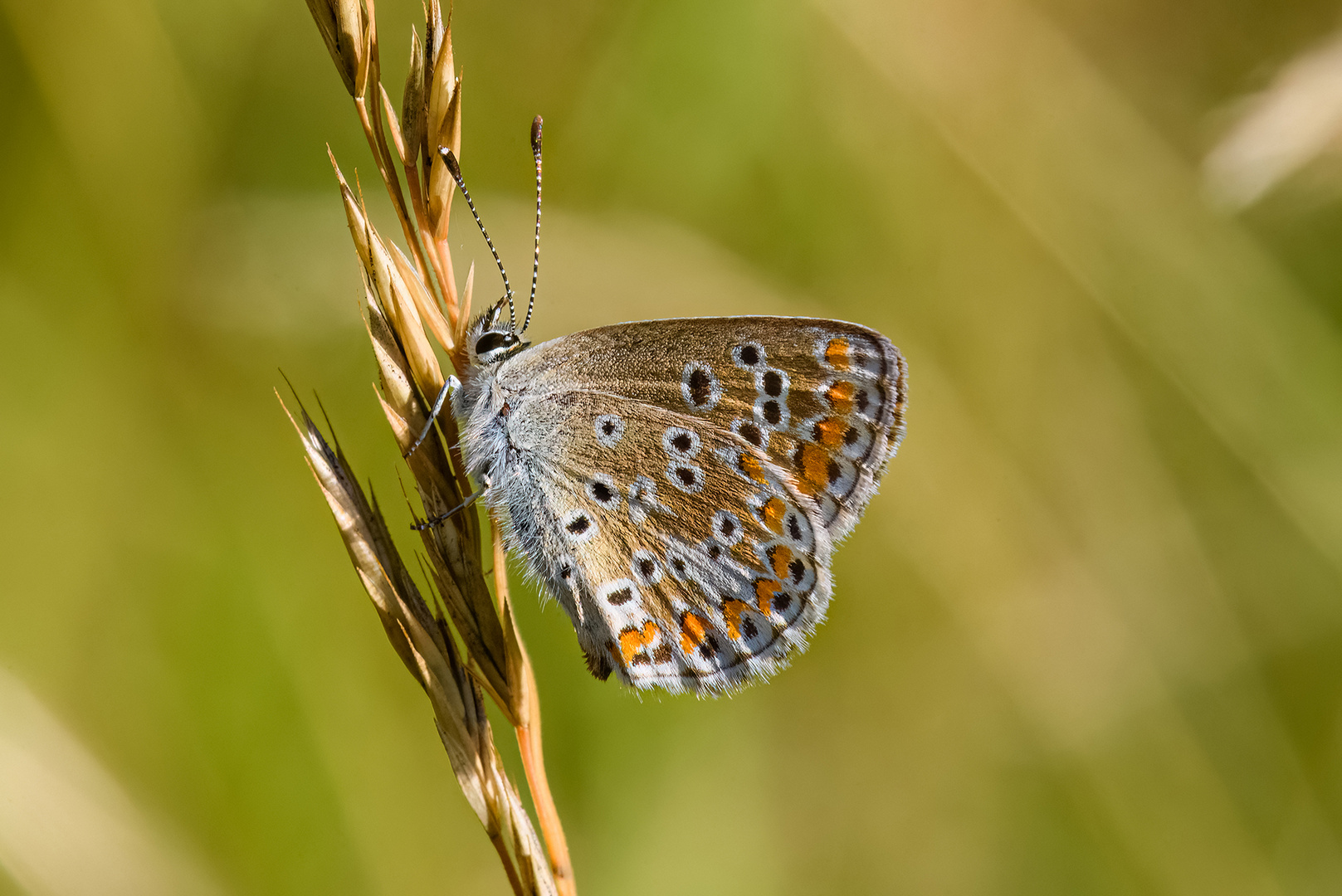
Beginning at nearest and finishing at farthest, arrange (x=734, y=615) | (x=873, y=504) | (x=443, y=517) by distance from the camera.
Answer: (x=443, y=517), (x=734, y=615), (x=873, y=504)

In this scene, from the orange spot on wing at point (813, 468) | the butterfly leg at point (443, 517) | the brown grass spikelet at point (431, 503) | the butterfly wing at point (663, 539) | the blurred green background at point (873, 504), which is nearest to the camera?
the brown grass spikelet at point (431, 503)

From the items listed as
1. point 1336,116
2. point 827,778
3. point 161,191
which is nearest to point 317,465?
point 161,191

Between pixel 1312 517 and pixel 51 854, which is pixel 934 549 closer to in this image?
pixel 1312 517

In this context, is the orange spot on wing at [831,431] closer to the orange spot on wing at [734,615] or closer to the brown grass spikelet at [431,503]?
the orange spot on wing at [734,615]

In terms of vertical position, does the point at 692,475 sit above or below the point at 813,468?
above

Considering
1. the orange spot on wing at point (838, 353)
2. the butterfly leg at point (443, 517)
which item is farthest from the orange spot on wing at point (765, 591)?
the butterfly leg at point (443, 517)

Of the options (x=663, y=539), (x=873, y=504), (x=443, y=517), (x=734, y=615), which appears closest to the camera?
(x=443, y=517)

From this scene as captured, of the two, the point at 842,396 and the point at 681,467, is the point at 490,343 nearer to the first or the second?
the point at 681,467

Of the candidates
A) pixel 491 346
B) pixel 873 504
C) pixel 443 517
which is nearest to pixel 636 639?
pixel 443 517
